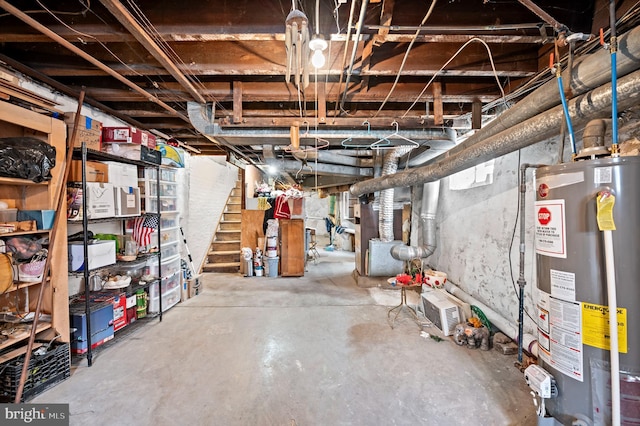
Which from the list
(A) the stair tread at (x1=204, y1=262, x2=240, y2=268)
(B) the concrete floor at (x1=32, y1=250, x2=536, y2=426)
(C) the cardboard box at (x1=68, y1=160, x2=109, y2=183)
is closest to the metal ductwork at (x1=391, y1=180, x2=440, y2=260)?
(B) the concrete floor at (x1=32, y1=250, x2=536, y2=426)

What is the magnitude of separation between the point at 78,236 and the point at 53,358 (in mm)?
999

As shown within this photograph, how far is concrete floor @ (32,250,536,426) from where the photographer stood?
1671 millimetres

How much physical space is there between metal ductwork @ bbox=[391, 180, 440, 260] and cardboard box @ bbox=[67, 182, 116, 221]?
12.5 feet

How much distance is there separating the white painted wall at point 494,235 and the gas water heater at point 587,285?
111cm

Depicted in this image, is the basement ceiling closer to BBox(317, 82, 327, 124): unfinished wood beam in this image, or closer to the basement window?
BBox(317, 82, 327, 124): unfinished wood beam

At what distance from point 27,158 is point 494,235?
158 inches

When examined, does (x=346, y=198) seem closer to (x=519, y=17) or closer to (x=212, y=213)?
(x=212, y=213)

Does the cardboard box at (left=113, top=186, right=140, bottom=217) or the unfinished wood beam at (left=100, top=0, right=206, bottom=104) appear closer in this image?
the unfinished wood beam at (left=100, top=0, right=206, bottom=104)

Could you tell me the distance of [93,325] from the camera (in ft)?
7.67

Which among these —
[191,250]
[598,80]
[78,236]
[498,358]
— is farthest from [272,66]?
[191,250]

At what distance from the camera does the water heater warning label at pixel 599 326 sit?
1.08 m

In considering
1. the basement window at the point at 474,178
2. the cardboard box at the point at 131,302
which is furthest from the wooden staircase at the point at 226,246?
the basement window at the point at 474,178

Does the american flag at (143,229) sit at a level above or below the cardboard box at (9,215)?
below

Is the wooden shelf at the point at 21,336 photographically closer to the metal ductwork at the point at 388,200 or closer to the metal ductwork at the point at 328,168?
the metal ductwork at the point at 328,168
